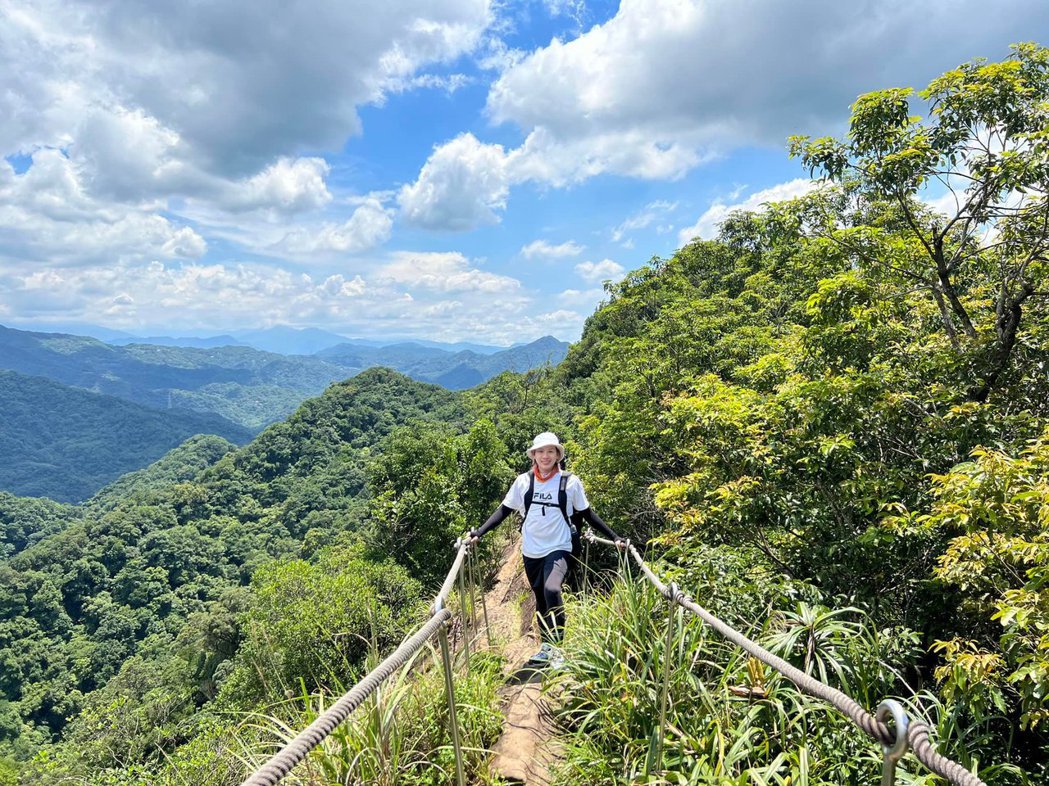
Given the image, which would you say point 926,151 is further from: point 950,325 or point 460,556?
point 460,556

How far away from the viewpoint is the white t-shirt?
4.30 metres

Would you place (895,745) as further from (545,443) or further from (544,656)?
(545,443)

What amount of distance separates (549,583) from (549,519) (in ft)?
1.62

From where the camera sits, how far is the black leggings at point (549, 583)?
4145 millimetres

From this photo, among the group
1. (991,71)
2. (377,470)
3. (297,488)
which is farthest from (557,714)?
(297,488)

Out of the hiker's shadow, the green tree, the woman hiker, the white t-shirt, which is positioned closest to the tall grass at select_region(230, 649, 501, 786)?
the hiker's shadow

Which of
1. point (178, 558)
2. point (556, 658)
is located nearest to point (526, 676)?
point (556, 658)

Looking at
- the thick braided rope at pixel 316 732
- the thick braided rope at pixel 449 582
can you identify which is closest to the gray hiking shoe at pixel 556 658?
the thick braided rope at pixel 449 582

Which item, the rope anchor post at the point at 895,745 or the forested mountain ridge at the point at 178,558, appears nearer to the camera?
the rope anchor post at the point at 895,745

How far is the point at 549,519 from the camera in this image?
4.31 m

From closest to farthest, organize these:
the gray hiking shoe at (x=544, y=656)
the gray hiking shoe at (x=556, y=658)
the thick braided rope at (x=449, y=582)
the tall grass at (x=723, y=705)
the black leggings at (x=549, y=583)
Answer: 1. the tall grass at (x=723, y=705)
2. the thick braided rope at (x=449, y=582)
3. the gray hiking shoe at (x=556, y=658)
4. the gray hiking shoe at (x=544, y=656)
5. the black leggings at (x=549, y=583)

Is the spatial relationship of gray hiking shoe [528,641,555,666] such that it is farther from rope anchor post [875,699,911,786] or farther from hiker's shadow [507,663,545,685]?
rope anchor post [875,699,911,786]

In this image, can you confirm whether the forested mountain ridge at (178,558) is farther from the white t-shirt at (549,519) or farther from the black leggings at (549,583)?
the white t-shirt at (549,519)

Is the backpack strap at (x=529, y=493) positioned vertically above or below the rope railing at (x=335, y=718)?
above
